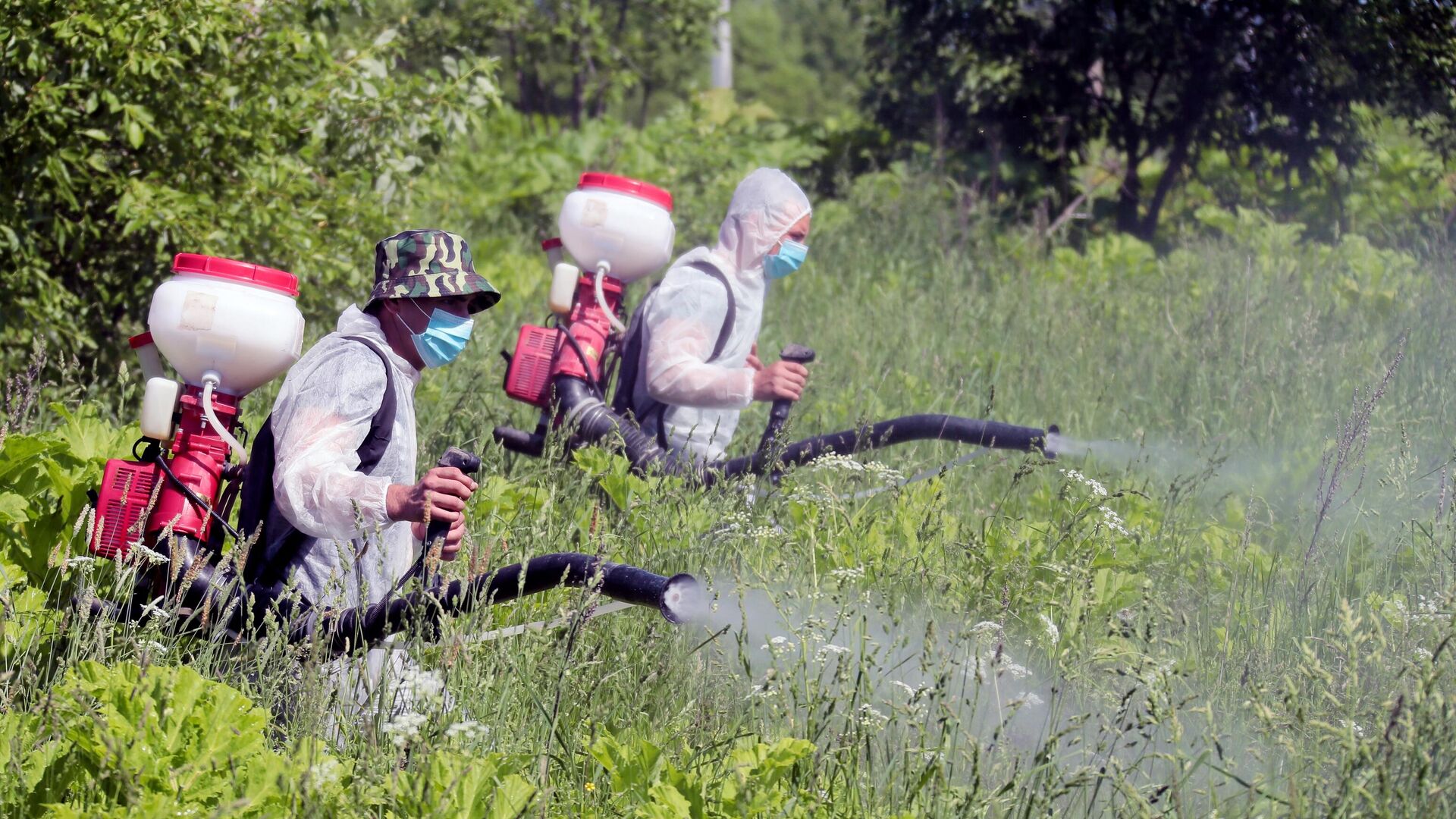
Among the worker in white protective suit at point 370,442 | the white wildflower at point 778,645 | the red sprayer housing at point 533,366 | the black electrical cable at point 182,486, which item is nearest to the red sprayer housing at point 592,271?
the red sprayer housing at point 533,366

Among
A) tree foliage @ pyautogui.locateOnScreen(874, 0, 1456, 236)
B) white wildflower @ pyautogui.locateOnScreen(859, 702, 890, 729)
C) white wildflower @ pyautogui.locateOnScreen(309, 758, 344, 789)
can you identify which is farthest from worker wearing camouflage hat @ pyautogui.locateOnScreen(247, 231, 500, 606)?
tree foliage @ pyautogui.locateOnScreen(874, 0, 1456, 236)

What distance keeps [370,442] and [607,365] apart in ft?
6.50

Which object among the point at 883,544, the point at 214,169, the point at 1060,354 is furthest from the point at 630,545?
the point at 1060,354

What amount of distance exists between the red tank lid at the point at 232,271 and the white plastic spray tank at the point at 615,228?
159 centimetres

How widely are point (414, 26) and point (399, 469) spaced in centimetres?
897

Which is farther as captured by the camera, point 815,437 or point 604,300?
point 604,300

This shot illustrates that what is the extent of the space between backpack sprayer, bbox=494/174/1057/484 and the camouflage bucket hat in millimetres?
1107

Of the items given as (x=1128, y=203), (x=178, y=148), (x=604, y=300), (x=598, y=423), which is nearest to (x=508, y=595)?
(x=598, y=423)

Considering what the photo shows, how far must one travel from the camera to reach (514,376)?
482 cm

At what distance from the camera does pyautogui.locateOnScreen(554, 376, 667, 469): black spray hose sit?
15.3ft

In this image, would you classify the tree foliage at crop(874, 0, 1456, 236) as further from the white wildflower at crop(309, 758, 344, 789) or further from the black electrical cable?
the white wildflower at crop(309, 758, 344, 789)

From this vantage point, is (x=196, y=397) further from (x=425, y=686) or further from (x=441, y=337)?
(x=425, y=686)

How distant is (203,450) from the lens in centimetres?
341

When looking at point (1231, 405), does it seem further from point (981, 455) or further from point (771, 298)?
point (771, 298)
